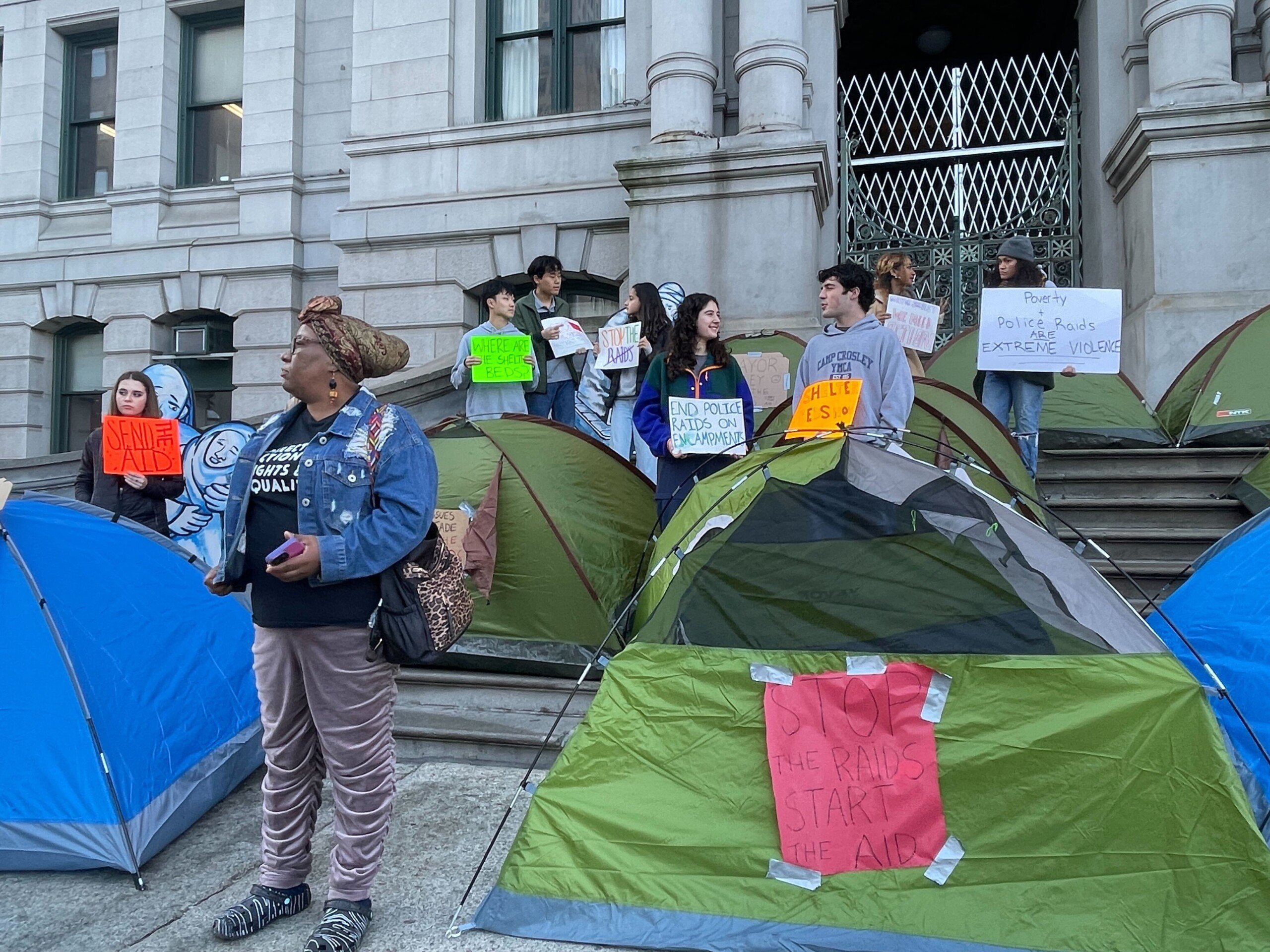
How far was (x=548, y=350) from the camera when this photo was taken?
793 centimetres

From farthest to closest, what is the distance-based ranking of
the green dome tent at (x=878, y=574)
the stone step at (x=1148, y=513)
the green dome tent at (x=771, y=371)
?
1. the green dome tent at (x=771, y=371)
2. the stone step at (x=1148, y=513)
3. the green dome tent at (x=878, y=574)

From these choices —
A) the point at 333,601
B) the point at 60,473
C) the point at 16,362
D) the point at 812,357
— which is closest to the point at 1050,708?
the point at 333,601

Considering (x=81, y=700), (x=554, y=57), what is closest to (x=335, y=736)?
(x=81, y=700)

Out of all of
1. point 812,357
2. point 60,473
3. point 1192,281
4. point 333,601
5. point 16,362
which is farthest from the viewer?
point 16,362

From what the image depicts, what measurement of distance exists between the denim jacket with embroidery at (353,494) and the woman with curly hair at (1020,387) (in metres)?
4.58

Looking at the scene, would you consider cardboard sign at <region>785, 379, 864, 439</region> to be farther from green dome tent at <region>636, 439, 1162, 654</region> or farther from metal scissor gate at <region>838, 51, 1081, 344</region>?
metal scissor gate at <region>838, 51, 1081, 344</region>

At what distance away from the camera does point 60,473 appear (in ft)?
33.8

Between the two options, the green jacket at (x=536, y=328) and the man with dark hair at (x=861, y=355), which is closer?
the man with dark hair at (x=861, y=355)

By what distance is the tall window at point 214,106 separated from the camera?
14586 millimetres

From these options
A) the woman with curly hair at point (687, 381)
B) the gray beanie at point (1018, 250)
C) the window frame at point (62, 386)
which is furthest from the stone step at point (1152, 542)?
the window frame at point (62, 386)

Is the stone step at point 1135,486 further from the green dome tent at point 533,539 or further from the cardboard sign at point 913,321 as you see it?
the green dome tent at point 533,539

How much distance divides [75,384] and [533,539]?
1250 centimetres

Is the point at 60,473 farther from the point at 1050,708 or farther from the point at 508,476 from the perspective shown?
the point at 1050,708

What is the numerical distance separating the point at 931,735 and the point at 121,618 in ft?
10.3
